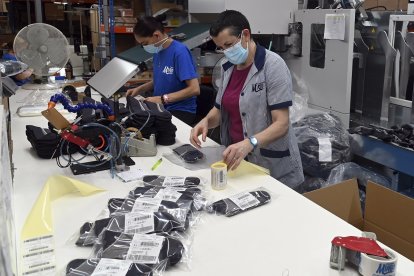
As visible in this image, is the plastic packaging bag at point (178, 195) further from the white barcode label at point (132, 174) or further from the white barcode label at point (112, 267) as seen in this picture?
the white barcode label at point (112, 267)

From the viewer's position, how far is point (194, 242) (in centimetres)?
120

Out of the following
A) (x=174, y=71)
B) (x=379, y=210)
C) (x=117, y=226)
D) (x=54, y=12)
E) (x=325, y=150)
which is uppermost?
(x=54, y=12)

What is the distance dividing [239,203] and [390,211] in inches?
22.8

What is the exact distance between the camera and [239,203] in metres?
1.38

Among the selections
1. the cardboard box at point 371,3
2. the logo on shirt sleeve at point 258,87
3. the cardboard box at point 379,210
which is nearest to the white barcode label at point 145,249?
the cardboard box at point 379,210

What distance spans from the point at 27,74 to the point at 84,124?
171 cm

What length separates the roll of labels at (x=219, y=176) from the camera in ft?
5.02

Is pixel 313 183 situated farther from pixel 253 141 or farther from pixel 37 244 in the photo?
pixel 37 244

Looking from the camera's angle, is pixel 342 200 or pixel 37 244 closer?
pixel 37 244

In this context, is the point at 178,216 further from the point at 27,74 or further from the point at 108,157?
the point at 27,74

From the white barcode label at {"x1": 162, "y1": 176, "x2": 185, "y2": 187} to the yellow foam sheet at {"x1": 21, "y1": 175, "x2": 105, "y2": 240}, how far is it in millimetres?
245

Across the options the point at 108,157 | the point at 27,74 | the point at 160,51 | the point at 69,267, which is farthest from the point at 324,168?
the point at 27,74

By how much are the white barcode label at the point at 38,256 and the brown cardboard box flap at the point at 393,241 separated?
1.15 m

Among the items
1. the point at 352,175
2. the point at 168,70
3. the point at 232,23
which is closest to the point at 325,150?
the point at 352,175
